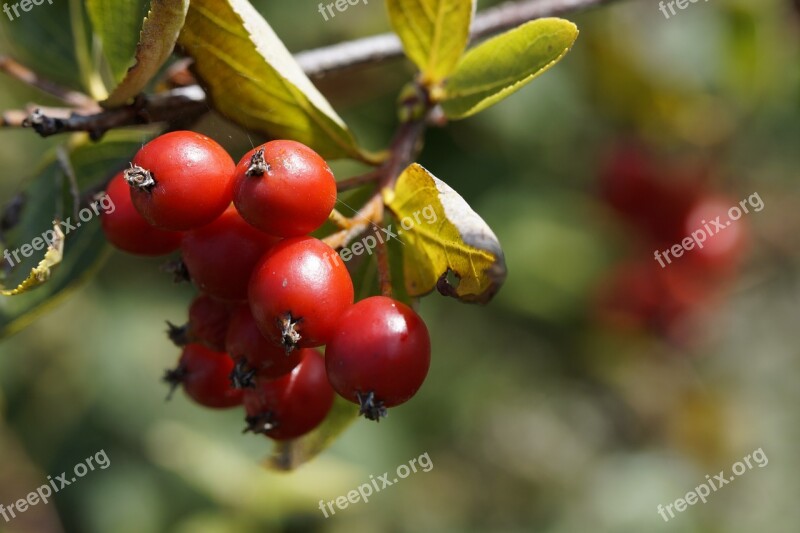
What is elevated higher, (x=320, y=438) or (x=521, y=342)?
(x=320, y=438)

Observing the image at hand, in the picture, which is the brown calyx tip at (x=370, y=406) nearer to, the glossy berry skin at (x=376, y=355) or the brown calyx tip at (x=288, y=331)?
the glossy berry skin at (x=376, y=355)

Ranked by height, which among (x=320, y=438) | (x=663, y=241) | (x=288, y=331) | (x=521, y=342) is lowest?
(x=521, y=342)

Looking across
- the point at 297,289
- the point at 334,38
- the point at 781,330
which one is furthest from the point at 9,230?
the point at 781,330

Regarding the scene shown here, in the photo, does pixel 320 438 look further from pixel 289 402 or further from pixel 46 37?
pixel 46 37

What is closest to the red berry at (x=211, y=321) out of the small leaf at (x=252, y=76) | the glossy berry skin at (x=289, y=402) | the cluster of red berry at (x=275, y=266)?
the cluster of red berry at (x=275, y=266)

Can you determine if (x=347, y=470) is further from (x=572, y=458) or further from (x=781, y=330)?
(x=781, y=330)

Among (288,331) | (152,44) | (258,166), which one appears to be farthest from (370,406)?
(152,44)
